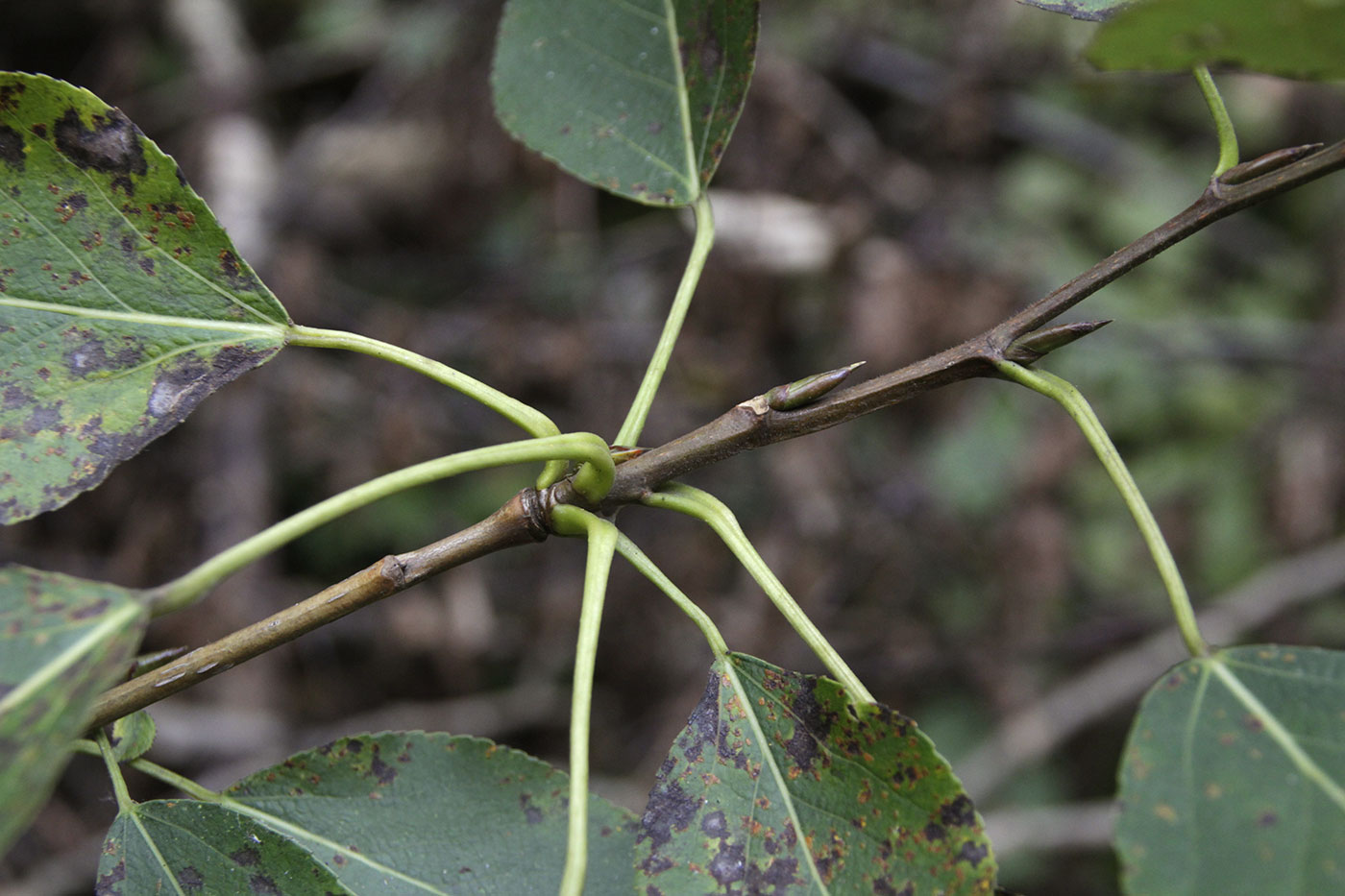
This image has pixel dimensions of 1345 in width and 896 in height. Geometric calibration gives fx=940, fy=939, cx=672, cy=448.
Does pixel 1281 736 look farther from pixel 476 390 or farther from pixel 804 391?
pixel 476 390

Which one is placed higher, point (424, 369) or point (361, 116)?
point (361, 116)

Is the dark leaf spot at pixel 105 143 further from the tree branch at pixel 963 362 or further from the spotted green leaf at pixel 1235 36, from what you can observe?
the spotted green leaf at pixel 1235 36

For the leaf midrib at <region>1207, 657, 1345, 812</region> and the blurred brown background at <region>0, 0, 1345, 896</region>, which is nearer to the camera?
the leaf midrib at <region>1207, 657, 1345, 812</region>

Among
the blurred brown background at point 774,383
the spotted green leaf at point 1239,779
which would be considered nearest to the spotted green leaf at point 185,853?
the spotted green leaf at point 1239,779

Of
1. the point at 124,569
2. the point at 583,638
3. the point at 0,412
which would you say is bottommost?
the point at 583,638

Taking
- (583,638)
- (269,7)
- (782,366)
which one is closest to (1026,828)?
(782,366)

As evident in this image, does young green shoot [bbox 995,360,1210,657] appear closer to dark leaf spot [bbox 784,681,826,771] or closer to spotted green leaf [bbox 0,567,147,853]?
dark leaf spot [bbox 784,681,826,771]

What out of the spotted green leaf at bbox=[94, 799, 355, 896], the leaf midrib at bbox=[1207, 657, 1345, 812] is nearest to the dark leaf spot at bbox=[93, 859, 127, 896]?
the spotted green leaf at bbox=[94, 799, 355, 896]

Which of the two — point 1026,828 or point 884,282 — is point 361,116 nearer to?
point 884,282
